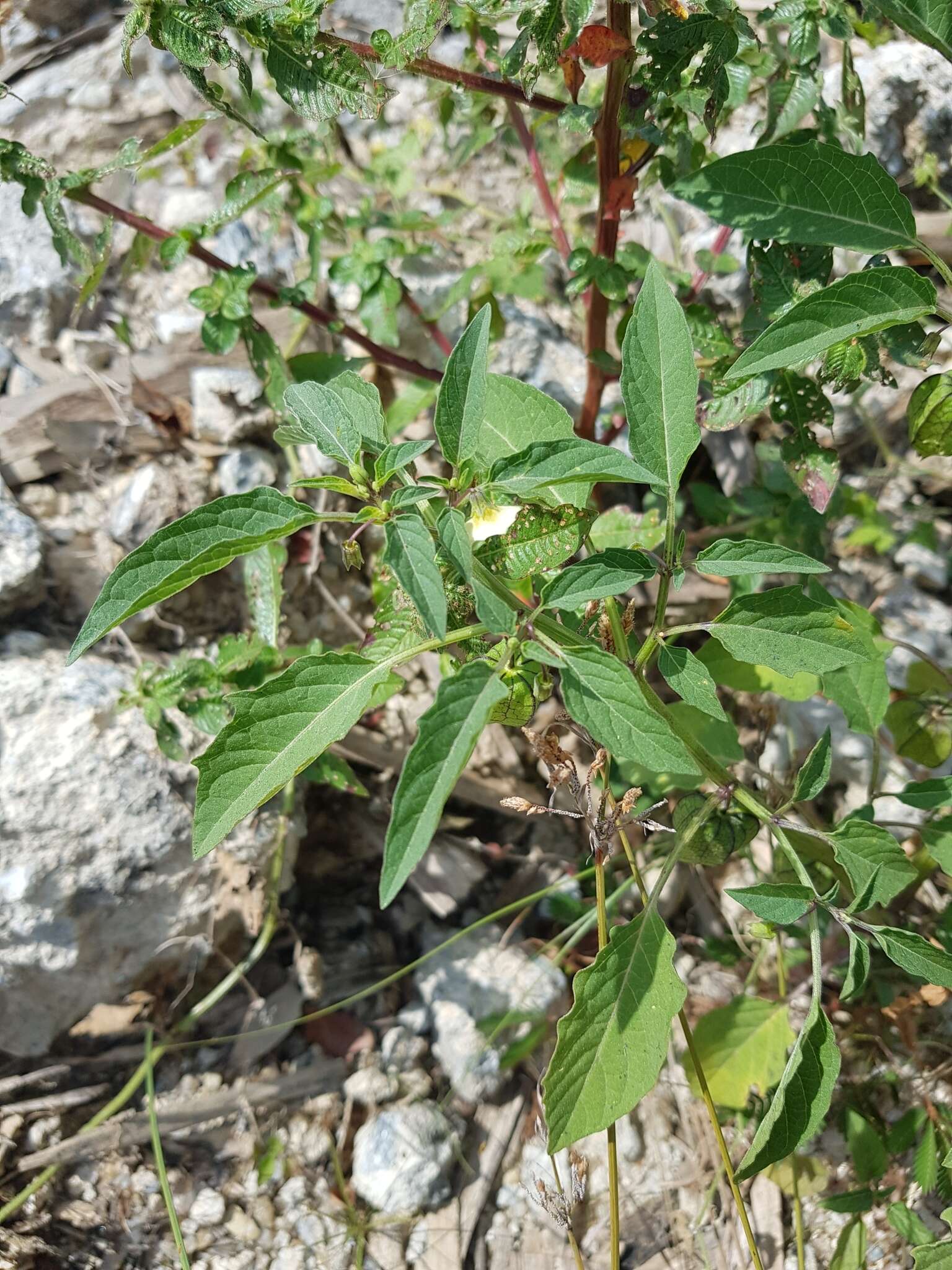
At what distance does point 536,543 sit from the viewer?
1.51 meters

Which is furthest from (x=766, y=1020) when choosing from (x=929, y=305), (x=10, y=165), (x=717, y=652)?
(x=10, y=165)

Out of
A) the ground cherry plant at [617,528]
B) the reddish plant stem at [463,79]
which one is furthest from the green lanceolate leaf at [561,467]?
the reddish plant stem at [463,79]

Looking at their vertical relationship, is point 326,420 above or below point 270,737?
above

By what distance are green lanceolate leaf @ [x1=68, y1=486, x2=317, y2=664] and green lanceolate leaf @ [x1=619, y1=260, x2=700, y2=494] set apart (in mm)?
621

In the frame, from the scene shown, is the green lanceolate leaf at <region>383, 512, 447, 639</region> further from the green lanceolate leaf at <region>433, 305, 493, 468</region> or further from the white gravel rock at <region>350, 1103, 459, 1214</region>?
the white gravel rock at <region>350, 1103, 459, 1214</region>

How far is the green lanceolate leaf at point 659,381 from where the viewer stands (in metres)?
1.56

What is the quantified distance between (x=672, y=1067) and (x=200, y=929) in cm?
124

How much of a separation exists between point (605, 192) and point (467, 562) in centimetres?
117

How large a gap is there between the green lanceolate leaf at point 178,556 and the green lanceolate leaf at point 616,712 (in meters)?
0.44

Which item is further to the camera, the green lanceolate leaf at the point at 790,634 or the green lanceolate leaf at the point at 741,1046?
the green lanceolate leaf at the point at 741,1046

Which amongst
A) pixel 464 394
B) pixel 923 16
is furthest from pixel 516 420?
pixel 923 16

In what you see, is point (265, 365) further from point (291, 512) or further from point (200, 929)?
point (200, 929)

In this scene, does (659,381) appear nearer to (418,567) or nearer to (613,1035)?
(418,567)

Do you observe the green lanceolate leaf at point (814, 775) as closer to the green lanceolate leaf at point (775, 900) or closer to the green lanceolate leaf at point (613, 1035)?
the green lanceolate leaf at point (775, 900)
